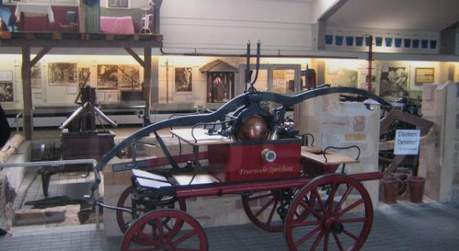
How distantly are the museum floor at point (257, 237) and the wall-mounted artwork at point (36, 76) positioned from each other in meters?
8.43

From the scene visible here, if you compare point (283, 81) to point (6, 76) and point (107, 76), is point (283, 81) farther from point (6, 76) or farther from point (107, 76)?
point (6, 76)

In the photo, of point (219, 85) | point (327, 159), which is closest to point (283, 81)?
point (219, 85)

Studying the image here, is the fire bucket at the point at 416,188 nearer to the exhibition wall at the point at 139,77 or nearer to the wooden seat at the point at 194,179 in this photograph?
the wooden seat at the point at 194,179

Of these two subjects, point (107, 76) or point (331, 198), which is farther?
point (107, 76)

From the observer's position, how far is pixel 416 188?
570 centimetres

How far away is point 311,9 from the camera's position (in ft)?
46.3

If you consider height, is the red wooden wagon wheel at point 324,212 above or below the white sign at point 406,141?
below

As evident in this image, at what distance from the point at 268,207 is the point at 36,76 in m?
9.36

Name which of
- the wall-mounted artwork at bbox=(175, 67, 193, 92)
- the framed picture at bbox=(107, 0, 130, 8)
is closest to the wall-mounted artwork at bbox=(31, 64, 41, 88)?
the framed picture at bbox=(107, 0, 130, 8)

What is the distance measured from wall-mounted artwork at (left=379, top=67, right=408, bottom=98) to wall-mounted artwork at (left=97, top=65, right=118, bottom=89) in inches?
318

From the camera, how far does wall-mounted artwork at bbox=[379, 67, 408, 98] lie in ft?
49.3

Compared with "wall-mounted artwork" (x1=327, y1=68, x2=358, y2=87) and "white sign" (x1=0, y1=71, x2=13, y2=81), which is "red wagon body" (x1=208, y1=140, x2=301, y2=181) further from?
"wall-mounted artwork" (x1=327, y1=68, x2=358, y2=87)

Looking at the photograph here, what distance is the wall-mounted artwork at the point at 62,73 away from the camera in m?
12.4

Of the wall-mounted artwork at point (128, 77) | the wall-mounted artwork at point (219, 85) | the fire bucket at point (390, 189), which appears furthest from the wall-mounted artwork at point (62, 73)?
the fire bucket at point (390, 189)
